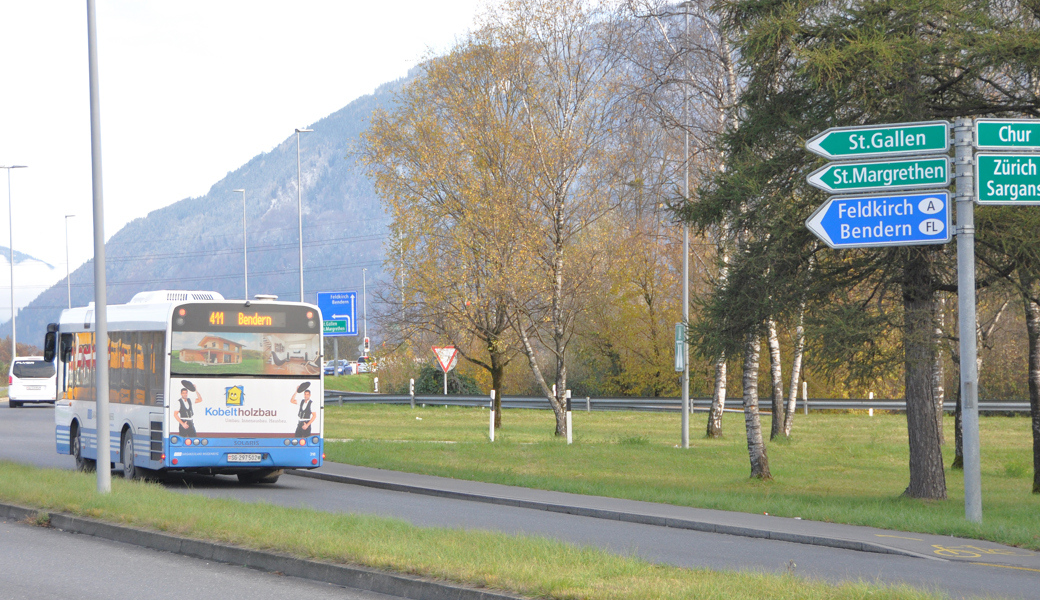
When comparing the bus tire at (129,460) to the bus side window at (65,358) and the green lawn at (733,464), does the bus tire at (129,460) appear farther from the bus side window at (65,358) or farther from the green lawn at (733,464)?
the green lawn at (733,464)

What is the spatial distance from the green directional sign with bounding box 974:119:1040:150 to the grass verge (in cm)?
711

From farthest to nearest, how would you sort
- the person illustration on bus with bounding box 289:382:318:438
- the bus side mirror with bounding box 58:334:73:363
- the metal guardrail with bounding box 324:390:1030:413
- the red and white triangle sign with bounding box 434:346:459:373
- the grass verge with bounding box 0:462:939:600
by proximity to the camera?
the metal guardrail with bounding box 324:390:1030:413 → the red and white triangle sign with bounding box 434:346:459:373 → the bus side mirror with bounding box 58:334:73:363 → the person illustration on bus with bounding box 289:382:318:438 → the grass verge with bounding box 0:462:939:600

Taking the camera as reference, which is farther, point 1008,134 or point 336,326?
point 336,326

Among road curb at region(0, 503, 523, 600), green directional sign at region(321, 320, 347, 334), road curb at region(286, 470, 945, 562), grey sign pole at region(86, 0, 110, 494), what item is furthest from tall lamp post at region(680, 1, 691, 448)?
green directional sign at region(321, 320, 347, 334)

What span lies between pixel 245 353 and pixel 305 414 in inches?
56.0

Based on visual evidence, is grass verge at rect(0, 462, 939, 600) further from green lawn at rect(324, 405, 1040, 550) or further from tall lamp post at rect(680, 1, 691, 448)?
tall lamp post at rect(680, 1, 691, 448)

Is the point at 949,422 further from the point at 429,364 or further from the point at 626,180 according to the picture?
the point at 429,364

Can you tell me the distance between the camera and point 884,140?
13383 millimetres

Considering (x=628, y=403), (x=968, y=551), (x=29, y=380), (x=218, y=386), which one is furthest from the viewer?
(x=628, y=403)

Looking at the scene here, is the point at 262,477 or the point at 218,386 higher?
the point at 218,386

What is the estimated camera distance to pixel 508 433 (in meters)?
34.5

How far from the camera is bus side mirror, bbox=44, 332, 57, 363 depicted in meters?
21.0

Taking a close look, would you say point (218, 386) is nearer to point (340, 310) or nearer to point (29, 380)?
point (340, 310)

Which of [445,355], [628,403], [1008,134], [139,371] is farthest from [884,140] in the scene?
[628,403]
